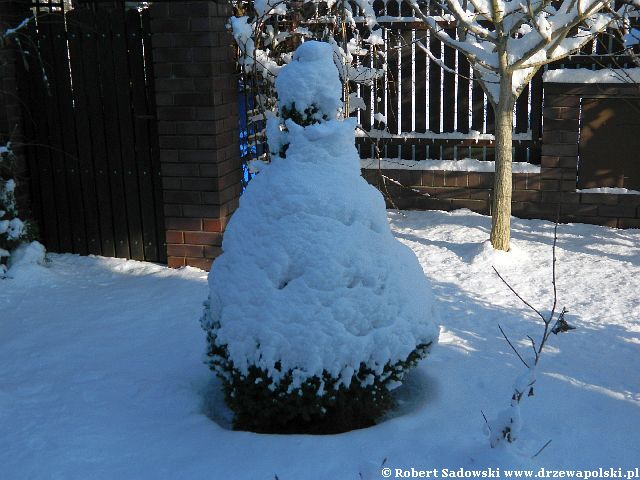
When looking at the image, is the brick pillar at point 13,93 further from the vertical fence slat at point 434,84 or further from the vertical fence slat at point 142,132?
the vertical fence slat at point 434,84

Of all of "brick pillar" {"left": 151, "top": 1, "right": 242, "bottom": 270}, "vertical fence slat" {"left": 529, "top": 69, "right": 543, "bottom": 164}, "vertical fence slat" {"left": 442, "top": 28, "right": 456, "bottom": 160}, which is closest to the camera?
"brick pillar" {"left": 151, "top": 1, "right": 242, "bottom": 270}

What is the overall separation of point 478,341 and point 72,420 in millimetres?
A: 2532

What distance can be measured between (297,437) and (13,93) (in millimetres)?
4698

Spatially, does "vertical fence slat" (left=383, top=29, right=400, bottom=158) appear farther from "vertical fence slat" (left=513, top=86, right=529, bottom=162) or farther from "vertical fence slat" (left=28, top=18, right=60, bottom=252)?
"vertical fence slat" (left=28, top=18, right=60, bottom=252)

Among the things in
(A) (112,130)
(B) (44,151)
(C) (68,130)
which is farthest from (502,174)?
(B) (44,151)

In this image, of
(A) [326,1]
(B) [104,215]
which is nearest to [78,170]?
(B) [104,215]

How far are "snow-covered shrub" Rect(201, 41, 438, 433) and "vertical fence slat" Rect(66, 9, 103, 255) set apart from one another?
3375 millimetres

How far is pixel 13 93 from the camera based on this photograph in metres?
6.92

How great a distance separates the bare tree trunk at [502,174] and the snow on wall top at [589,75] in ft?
3.32

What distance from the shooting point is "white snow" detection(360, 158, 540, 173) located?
7922mm

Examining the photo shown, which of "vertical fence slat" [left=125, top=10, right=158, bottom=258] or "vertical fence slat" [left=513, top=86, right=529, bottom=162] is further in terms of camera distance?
"vertical fence slat" [left=513, top=86, right=529, bottom=162]

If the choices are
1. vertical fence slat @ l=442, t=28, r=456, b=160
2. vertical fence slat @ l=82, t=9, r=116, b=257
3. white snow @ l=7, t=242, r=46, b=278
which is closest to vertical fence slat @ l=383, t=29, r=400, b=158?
vertical fence slat @ l=442, t=28, r=456, b=160

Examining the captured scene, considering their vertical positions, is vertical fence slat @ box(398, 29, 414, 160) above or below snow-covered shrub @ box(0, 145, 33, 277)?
above

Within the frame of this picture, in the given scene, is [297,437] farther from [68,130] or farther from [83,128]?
[68,130]
